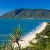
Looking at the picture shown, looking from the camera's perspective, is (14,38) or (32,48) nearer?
(14,38)

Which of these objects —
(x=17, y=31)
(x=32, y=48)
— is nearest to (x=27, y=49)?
(x=32, y=48)

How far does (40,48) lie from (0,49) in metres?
16.9

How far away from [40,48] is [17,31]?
647 inches

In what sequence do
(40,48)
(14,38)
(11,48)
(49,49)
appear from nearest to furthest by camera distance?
(11,48) → (14,38) → (49,49) → (40,48)

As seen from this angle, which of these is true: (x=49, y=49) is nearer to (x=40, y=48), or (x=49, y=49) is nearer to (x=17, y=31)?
(x=40, y=48)

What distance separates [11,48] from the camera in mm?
12305

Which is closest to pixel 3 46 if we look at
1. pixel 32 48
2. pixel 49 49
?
pixel 49 49

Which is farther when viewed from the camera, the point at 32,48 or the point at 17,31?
the point at 32,48

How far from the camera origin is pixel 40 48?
29391 mm

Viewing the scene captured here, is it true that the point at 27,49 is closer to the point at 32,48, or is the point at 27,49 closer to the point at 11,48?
the point at 32,48

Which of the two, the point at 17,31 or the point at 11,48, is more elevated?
the point at 17,31

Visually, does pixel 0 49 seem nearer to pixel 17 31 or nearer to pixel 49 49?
pixel 17 31

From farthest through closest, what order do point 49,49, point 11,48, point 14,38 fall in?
point 49,49, point 14,38, point 11,48

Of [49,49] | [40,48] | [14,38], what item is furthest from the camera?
[40,48]
